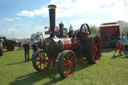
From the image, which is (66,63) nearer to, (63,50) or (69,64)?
(69,64)

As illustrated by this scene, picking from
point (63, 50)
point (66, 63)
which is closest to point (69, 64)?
point (66, 63)

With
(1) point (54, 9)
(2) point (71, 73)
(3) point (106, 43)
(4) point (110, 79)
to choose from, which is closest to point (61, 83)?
(2) point (71, 73)

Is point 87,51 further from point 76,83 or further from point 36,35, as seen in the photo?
point 36,35

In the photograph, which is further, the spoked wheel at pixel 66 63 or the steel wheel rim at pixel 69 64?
the steel wheel rim at pixel 69 64

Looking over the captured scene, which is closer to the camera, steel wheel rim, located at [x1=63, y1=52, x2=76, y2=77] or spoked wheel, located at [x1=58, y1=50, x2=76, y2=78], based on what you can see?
spoked wheel, located at [x1=58, y1=50, x2=76, y2=78]

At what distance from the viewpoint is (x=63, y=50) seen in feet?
16.4

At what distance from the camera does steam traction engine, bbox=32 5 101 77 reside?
4386 mm

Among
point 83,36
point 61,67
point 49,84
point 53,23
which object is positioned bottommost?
point 49,84

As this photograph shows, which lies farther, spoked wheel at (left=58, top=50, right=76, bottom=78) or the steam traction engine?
the steam traction engine

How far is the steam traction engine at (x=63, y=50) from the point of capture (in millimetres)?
4386

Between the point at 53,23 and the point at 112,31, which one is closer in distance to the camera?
the point at 53,23

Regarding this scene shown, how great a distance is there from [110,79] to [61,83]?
1.51m

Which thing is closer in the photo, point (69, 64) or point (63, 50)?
point (69, 64)

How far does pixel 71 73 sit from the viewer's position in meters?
→ 4.53
